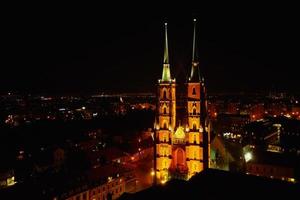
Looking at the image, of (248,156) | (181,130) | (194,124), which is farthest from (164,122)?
(248,156)

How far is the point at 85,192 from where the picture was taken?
30.5m

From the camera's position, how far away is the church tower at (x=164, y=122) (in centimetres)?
4009

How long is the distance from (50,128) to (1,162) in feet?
112

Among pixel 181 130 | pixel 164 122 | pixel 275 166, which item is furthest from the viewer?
pixel 164 122

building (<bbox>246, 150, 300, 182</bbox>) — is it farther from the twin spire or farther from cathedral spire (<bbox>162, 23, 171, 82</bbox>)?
cathedral spire (<bbox>162, 23, 171, 82</bbox>)

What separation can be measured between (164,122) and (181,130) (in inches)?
97.2

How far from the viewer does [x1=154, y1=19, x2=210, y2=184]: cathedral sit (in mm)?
38406

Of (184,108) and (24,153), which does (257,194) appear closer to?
(184,108)

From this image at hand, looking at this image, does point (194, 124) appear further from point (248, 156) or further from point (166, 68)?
point (248, 156)

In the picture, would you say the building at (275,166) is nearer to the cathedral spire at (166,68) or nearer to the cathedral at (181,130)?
the cathedral at (181,130)

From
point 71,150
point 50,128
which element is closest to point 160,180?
point 71,150

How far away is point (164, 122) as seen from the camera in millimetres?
40844

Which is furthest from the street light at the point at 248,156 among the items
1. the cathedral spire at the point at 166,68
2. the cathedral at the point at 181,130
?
the cathedral spire at the point at 166,68

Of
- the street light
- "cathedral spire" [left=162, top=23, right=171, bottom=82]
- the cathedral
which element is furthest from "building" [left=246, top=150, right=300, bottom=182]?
"cathedral spire" [left=162, top=23, right=171, bottom=82]
